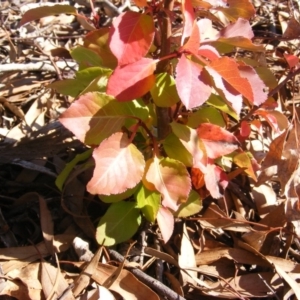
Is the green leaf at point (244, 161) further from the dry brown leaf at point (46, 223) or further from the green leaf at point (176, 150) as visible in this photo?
the dry brown leaf at point (46, 223)

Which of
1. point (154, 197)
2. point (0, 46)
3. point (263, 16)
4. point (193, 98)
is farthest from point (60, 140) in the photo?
point (263, 16)

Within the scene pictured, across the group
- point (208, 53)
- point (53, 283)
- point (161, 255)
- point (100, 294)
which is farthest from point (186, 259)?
point (208, 53)

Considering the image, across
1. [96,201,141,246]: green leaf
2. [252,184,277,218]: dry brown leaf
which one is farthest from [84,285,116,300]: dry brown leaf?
[252,184,277,218]: dry brown leaf

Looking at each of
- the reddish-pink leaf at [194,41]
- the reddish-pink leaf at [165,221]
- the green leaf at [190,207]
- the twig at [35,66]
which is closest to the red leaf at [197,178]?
the green leaf at [190,207]

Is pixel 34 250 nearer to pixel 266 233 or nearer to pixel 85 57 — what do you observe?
pixel 85 57

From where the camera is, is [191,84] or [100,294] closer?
[191,84]
